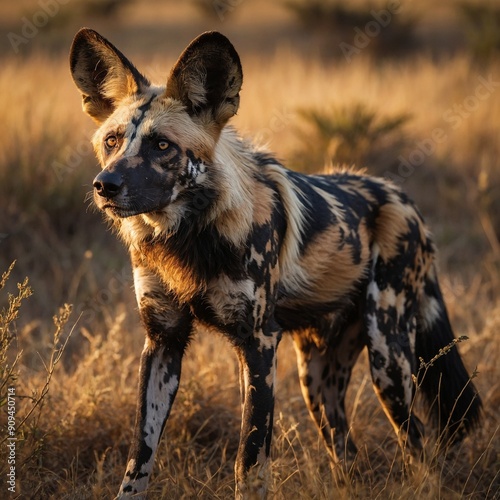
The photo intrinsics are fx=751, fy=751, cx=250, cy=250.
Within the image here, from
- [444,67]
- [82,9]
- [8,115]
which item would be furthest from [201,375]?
[82,9]

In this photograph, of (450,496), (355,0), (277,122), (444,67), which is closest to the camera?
(450,496)

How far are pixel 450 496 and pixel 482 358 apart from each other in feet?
6.10

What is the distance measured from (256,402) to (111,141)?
1.20 m

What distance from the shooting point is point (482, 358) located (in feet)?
15.6

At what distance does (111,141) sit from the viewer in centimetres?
300

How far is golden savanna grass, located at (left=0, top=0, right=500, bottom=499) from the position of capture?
10.9 ft

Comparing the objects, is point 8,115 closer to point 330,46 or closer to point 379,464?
point 379,464

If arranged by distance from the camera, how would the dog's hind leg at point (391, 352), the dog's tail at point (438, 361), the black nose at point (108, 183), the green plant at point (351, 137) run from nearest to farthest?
1. the black nose at point (108, 183)
2. the dog's hind leg at point (391, 352)
3. the dog's tail at point (438, 361)
4. the green plant at point (351, 137)

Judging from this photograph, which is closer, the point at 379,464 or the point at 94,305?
the point at 379,464

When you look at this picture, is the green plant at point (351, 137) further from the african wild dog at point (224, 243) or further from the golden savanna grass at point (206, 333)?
the african wild dog at point (224, 243)

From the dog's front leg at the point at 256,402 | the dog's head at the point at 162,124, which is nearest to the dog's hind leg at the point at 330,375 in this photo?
the dog's front leg at the point at 256,402

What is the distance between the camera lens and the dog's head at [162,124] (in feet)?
9.29

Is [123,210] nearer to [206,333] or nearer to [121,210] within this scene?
[121,210]

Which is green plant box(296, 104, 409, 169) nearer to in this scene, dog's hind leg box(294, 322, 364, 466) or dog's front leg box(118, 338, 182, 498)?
dog's hind leg box(294, 322, 364, 466)
